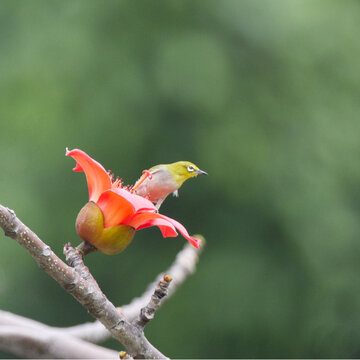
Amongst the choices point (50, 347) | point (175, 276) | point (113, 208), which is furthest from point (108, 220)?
point (50, 347)

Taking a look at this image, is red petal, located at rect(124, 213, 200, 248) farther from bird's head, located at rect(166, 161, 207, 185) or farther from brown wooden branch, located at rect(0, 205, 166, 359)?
bird's head, located at rect(166, 161, 207, 185)

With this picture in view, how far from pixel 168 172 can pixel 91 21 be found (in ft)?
17.0

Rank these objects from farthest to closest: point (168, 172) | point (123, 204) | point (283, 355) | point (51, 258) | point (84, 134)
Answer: point (84, 134)
point (283, 355)
point (168, 172)
point (123, 204)
point (51, 258)

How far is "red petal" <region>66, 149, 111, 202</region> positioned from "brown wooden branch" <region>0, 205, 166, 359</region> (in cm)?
12

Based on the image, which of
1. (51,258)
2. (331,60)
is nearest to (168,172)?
(51,258)

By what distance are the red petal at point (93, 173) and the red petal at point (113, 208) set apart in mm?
15

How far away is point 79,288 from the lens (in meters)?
0.64

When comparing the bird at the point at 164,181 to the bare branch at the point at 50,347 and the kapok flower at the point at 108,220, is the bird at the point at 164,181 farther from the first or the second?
the bare branch at the point at 50,347

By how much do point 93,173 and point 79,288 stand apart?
0.14 meters

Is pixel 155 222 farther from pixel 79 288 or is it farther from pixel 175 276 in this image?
pixel 175 276

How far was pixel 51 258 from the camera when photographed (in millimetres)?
612

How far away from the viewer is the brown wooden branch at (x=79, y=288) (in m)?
0.59

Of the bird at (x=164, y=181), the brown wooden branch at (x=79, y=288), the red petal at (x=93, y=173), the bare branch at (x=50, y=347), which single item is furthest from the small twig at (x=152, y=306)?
the bare branch at (x=50, y=347)

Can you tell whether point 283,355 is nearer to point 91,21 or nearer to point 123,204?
point 91,21
